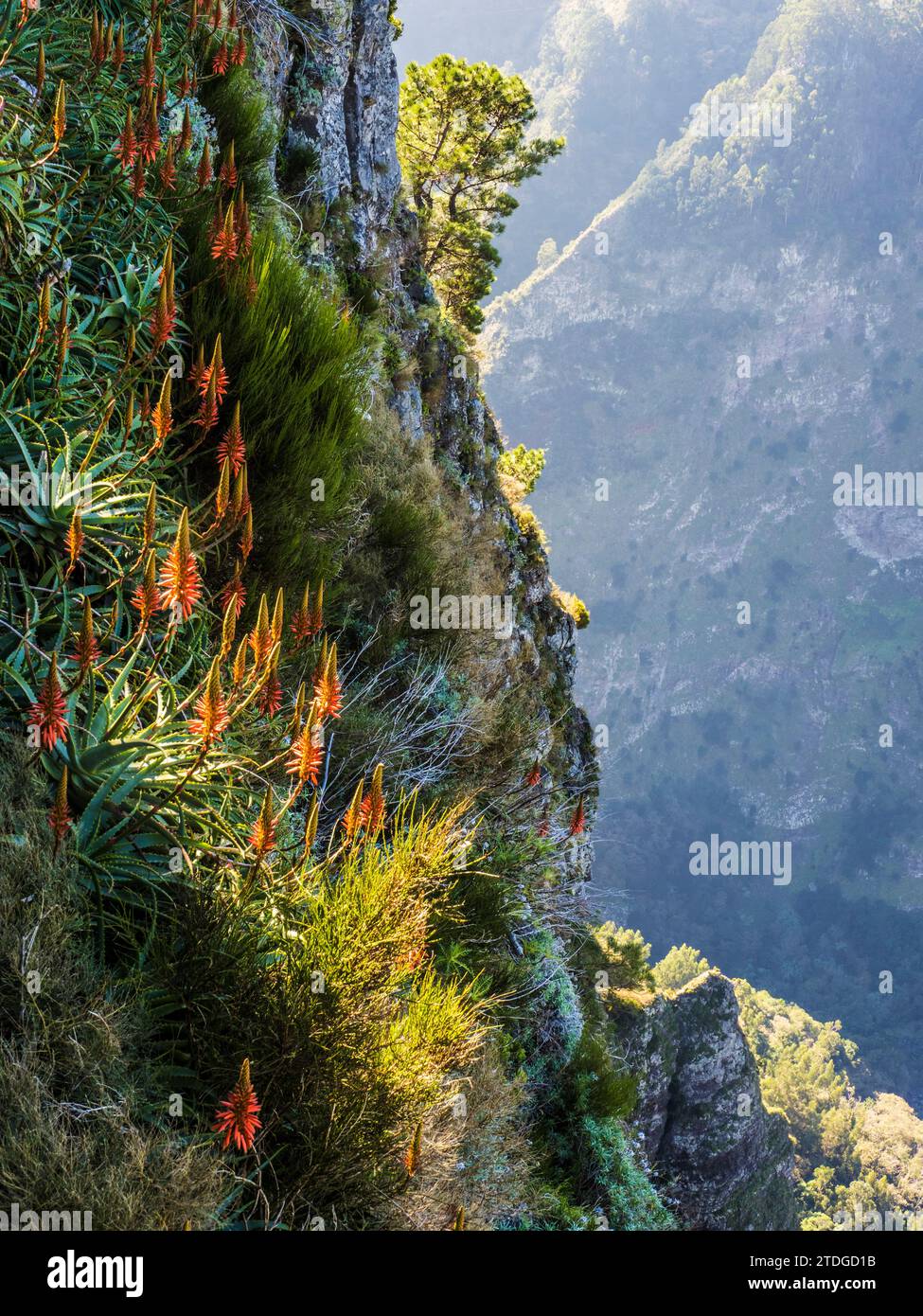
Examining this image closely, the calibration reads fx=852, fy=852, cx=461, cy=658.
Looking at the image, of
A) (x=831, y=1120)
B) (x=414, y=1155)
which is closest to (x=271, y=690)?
(x=414, y=1155)

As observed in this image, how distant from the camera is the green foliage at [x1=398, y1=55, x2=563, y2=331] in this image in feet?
61.1

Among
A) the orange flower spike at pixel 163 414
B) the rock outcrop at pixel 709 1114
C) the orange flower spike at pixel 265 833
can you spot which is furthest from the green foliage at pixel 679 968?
the orange flower spike at pixel 265 833

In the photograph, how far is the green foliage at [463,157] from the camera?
18609mm

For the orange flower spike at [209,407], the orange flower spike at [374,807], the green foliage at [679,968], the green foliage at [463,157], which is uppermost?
the green foliage at [463,157]

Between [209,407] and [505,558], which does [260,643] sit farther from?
[505,558]

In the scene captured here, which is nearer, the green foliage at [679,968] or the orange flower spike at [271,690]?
the orange flower spike at [271,690]

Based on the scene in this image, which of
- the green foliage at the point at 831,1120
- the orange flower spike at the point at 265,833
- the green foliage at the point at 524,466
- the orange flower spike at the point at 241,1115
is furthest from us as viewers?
the green foliage at the point at 831,1120

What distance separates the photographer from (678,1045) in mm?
18938

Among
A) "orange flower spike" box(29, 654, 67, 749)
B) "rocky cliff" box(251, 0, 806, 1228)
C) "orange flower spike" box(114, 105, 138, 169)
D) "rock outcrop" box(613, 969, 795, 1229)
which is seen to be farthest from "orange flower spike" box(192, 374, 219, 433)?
"rock outcrop" box(613, 969, 795, 1229)

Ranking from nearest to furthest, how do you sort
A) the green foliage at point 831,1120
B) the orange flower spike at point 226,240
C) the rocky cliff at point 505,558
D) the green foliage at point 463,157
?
the orange flower spike at point 226,240 < the rocky cliff at point 505,558 < the green foliage at point 463,157 < the green foliage at point 831,1120

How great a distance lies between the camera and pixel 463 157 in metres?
19.2

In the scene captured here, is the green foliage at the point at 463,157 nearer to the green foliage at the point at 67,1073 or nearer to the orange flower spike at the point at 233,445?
the orange flower spike at the point at 233,445

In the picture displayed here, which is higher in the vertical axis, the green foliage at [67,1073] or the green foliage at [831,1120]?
the green foliage at [67,1073]

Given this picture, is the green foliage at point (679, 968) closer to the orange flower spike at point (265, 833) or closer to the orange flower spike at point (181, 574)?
the orange flower spike at point (265, 833)
